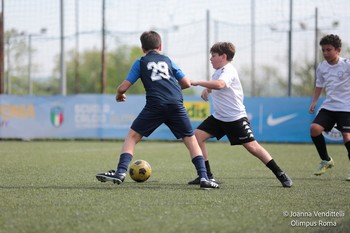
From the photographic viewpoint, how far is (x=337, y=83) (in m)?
8.54

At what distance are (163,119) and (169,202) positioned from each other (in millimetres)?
1446

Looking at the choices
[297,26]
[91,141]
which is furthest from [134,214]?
[297,26]

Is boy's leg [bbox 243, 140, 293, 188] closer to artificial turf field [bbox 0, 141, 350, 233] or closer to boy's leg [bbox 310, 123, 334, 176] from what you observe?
artificial turf field [bbox 0, 141, 350, 233]

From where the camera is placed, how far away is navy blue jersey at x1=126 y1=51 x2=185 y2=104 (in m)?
7.02

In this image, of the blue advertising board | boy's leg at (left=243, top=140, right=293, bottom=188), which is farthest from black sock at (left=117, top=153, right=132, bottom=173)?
the blue advertising board

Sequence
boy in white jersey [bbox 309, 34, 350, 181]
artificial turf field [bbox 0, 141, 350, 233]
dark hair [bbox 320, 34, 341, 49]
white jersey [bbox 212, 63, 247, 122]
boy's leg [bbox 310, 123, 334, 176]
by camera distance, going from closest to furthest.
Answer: artificial turf field [bbox 0, 141, 350, 233], white jersey [bbox 212, 63, 247, 122], dark hair [bbox 320, 34, 341, 49], boy in white jersey [bbox 309, 34, 350, 181], boy's leg [bbox 310, 123, 334, 176]

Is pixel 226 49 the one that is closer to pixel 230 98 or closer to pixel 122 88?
pixel 230 98

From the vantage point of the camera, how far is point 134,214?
5.21 m

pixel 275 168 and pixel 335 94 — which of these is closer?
pixel 275 168

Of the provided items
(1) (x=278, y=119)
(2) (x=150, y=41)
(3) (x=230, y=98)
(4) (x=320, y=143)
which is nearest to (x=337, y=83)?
Answer: (4) (x=320, y=143)

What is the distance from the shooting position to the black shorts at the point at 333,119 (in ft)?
28.1

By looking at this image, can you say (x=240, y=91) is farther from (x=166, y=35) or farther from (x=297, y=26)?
(x=166, y=35)

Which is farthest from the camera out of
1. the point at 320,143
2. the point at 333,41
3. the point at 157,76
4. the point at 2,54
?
the point at 2,54

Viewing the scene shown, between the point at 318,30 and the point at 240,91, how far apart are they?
48.1 feet
